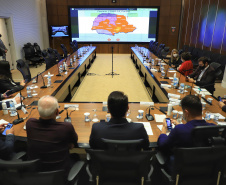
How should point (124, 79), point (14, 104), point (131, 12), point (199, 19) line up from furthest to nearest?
1. point (131, 12)
2. point (199, 19)
3. point (124, 79)
4. point (14, 104)

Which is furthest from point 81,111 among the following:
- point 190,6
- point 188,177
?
point 190,6

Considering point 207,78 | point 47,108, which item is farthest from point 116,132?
point 207,78

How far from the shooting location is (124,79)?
662 centimetres

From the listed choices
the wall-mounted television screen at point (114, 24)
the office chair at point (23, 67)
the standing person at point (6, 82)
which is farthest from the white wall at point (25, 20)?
the standing person at point (6, 82)

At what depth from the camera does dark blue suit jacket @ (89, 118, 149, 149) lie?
58.6 inches

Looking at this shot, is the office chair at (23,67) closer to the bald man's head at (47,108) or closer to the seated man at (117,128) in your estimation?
the bald man's head at (47,108)

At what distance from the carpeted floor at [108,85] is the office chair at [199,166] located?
3.30 meters

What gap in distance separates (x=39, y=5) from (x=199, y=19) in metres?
8.36

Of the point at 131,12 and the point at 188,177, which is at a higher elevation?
the point at 131,12

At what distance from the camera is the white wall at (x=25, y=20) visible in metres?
7.73

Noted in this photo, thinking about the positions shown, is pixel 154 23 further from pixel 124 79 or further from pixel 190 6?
pixel 124 79

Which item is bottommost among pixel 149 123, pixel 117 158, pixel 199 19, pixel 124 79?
pixel 124 79

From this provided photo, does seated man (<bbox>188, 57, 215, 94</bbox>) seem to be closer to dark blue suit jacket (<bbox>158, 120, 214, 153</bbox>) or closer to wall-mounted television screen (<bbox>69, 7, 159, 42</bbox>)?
dark blue suit jacket (<bbox>158, 120, 214, 153</bbox>)

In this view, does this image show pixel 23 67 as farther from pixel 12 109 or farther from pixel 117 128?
pixel 117 128
